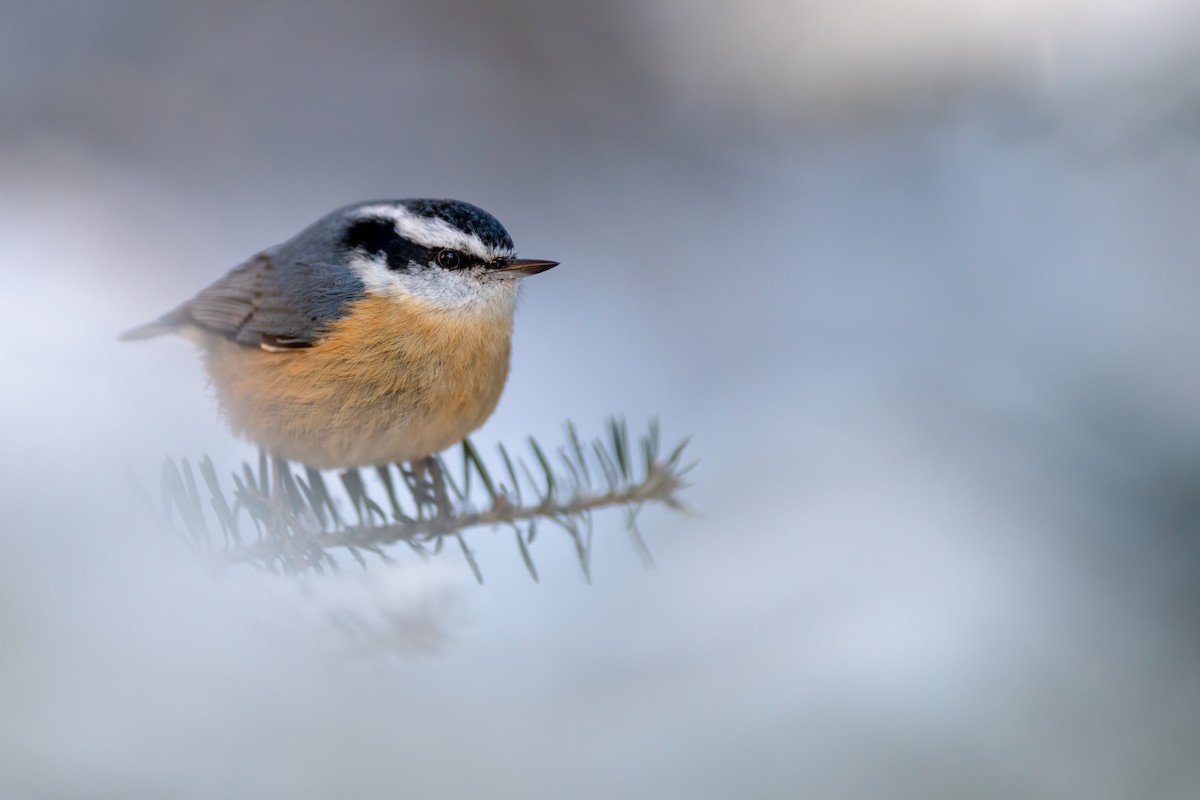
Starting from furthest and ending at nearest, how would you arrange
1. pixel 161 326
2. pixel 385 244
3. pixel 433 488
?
pixel 161 326, pixel 385 244, pixel 433 488

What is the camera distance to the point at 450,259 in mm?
1136

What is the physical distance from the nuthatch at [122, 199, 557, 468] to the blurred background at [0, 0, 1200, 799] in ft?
0.30

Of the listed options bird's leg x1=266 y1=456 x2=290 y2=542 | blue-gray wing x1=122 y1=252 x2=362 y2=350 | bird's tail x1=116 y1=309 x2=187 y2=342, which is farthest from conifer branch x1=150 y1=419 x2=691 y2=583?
bird's tail x1=116 y1=309 x2=187 y2=342

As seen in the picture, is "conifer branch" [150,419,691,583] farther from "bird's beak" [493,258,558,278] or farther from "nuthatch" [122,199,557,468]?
"bird's beak" [493,258,558,278]

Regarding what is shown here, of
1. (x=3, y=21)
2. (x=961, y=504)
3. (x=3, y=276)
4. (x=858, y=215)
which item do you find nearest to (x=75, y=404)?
(x=3, y=276)

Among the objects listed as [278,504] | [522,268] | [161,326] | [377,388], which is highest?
[161,326]

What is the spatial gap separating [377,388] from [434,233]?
0.21 meters

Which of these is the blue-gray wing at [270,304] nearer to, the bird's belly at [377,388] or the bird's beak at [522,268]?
the bird's belly at [377,388]

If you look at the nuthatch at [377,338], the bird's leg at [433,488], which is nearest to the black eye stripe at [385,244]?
the nuthatch at [377,338]

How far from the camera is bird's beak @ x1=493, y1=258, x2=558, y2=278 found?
109cm

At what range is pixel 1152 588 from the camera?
3.52 feet

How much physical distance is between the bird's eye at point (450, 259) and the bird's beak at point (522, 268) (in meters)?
0.04

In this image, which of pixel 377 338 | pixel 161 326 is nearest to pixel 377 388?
pixel 377 338

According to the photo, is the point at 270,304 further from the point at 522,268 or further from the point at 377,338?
the point at 522,268
